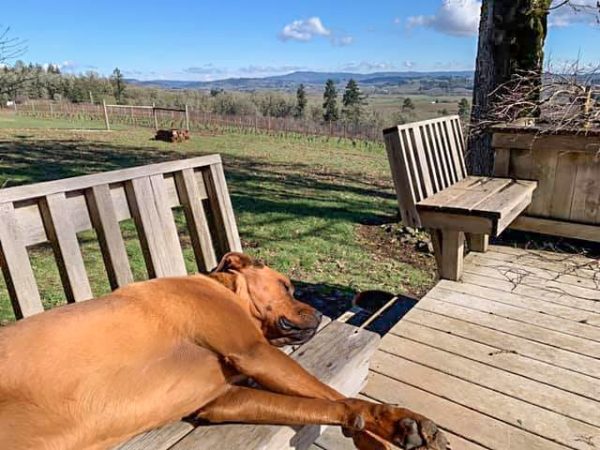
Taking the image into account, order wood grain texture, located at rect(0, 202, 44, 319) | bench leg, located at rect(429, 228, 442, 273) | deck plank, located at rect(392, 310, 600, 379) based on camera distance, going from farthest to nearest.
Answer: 1. bench leg, located at rect(429, 228, 442, 273)
2. deck plank, located at rect(392, 310, 600, 379)
3. wood grain texture, located at rect(0, 202, 44, 319)

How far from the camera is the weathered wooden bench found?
137 centimetres

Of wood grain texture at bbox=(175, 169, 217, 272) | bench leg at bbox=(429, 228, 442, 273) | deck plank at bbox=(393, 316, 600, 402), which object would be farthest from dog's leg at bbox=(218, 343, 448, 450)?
bench leg at bbox=(429, 228, 442, 273)

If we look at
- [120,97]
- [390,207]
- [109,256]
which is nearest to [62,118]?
[120,97]

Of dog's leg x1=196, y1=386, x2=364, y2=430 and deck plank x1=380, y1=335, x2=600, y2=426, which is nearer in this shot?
dog's leg x1=196, y1=386, x2=364, y2=430

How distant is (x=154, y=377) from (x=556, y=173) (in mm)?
3709

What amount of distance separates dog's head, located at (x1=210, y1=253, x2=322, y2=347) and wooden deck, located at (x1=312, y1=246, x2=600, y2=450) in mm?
703

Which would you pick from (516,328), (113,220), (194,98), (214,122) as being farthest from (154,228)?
(194,98)

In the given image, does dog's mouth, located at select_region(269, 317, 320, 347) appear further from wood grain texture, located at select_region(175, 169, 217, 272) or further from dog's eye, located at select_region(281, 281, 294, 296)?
wood grain texture, located at select_region(175, 169, 217, 272)

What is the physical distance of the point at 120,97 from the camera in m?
37.3

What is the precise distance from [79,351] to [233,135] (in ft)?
66.7

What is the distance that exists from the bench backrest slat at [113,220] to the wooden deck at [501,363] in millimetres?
1033

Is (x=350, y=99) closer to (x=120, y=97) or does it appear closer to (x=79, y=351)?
(x=120, y=97)

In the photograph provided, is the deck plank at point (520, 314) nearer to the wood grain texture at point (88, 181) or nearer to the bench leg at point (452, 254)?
the bench leg at point (452, 254)

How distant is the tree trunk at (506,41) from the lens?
4.82m
